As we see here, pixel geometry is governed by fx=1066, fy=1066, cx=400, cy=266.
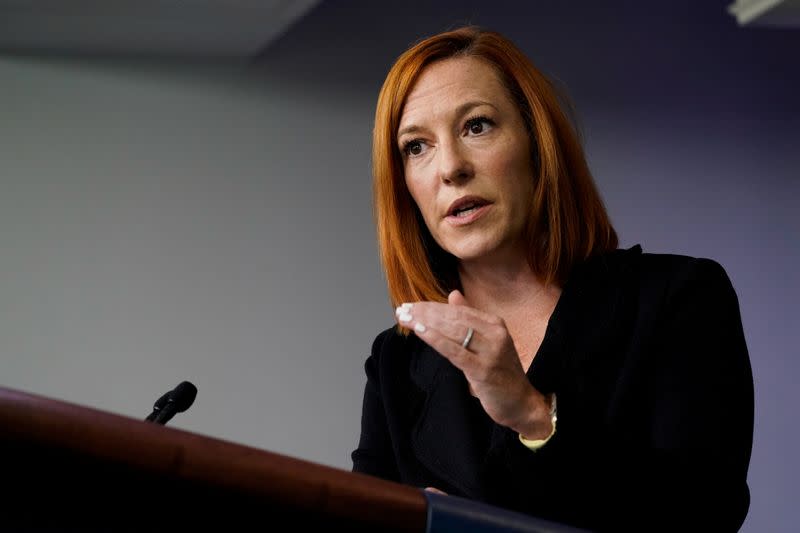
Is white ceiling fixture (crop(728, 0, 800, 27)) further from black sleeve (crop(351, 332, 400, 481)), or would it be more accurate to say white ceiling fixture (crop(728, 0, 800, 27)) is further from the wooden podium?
the wooden podium

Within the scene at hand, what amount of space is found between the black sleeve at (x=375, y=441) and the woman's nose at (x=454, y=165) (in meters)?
0.34

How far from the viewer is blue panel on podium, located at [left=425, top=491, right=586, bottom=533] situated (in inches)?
29.1

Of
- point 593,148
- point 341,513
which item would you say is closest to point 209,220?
point 593,148

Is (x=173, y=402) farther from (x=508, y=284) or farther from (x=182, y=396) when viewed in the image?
(x=508, y=284)

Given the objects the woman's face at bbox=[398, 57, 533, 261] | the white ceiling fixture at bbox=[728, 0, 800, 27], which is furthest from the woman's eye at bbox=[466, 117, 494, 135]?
the white ceiling fixture at bbox=[728, 0, 800, 27]

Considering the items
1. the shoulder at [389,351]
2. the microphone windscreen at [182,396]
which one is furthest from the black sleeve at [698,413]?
the microphone windscreen at [182,396]

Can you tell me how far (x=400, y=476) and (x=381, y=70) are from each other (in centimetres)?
231

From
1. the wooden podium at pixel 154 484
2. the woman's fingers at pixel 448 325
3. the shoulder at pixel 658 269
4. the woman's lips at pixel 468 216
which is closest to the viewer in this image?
the wooden podium at pixel 154 484

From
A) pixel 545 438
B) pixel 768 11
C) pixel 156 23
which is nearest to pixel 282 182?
pixel 156 23

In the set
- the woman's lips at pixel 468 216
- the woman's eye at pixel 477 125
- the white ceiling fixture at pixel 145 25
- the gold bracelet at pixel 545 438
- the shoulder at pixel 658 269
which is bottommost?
the gold bracelet at pixel 545 438

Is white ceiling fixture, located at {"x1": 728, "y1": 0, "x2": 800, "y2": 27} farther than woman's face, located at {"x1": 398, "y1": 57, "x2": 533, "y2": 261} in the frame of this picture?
Yes

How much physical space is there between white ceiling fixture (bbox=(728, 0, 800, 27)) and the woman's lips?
69.1 inches

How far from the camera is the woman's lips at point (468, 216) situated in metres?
1.63

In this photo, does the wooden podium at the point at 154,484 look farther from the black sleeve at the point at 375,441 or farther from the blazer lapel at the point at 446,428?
the black sleeve at the point at 375,441
